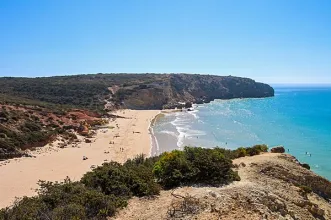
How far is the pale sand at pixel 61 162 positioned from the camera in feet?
75.2

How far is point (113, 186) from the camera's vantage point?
1334 centimetres

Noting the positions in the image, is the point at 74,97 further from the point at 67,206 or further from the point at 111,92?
the point at 67,206

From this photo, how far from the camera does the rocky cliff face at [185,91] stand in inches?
3743

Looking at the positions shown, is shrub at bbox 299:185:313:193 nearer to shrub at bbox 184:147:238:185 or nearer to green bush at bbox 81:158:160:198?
shrub at bbox 184:147:238:185

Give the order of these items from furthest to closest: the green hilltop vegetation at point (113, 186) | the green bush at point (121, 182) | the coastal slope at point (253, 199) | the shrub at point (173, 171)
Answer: the shrub at point (173, 171) < the green bush at point (121, 182) < the coastal slope at point (253, 199) < the green hilltop vegetation at point (113, 186)

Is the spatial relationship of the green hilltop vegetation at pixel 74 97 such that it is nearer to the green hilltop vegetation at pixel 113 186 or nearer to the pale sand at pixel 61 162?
the pale sand at pixel 61 162

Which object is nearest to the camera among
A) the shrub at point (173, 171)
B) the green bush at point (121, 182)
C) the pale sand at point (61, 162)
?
the green bush at point (121, 182)

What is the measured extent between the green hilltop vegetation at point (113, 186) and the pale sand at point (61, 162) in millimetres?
8779

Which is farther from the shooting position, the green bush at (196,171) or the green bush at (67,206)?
the green bush at (196,171)

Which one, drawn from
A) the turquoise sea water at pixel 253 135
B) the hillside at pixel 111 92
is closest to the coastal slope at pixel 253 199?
→ the turquoise sea water at pixel 253 135

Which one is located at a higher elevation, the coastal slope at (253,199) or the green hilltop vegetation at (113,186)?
the green hilltop vegetation at (113,186)

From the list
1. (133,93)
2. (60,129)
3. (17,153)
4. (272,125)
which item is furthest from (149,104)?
(17,153)

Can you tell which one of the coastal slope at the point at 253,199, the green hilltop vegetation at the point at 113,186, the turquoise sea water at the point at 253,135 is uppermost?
the green hilltop vegetation at the point at 113,186

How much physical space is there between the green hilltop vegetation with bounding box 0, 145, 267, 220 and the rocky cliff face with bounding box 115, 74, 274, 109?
245 ft
